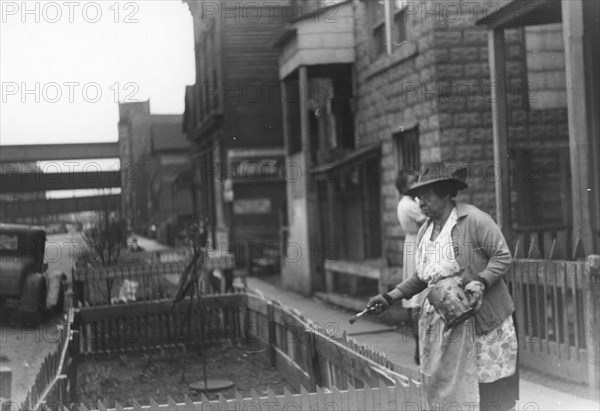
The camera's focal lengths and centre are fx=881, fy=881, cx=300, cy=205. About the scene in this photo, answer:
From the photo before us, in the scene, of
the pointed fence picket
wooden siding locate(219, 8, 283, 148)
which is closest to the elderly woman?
the pointed fence picket

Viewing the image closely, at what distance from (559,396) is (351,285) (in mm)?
8521

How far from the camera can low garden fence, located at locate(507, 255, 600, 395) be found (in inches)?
279

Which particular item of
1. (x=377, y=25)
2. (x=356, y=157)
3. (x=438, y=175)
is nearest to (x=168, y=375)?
(x=438, y=175)

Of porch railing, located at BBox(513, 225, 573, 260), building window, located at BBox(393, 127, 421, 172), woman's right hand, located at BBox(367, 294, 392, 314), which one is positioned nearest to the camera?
woman's right hand, located at BBox(367, 294, 392, 314)

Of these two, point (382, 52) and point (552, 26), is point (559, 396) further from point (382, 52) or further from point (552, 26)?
point (382, 52)

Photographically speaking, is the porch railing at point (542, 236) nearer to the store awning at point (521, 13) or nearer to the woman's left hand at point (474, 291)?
the store awning at point (521, 13)

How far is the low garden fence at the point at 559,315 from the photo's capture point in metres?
7.07

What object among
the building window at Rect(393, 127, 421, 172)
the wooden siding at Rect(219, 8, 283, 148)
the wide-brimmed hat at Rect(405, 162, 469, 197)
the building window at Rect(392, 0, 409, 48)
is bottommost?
the wide-brimmed hat at Rect(405, 162, 469, 197)

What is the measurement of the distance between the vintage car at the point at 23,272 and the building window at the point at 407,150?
211 inches

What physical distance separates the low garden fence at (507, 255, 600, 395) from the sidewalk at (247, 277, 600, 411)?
0.16 m

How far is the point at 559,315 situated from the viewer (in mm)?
7801

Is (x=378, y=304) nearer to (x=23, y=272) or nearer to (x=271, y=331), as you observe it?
(x=271, y=331)

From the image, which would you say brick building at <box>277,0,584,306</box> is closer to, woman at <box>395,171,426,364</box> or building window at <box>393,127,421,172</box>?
building window at <box>393,127,421,172</box>

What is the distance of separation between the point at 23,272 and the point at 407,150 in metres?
5.96
